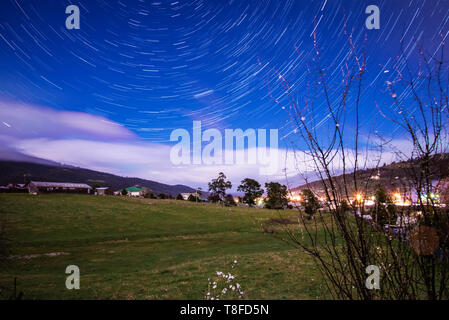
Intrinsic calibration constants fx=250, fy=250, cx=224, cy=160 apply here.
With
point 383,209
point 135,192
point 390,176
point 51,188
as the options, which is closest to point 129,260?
point 383,209

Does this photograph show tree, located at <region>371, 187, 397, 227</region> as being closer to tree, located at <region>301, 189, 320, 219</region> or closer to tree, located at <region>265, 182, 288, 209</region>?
tree, located at <region>301, 189, 320, 219</region>

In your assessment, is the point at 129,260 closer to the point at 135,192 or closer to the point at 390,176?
the point at 390,176

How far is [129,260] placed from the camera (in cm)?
1798

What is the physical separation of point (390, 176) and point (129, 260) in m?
19.0

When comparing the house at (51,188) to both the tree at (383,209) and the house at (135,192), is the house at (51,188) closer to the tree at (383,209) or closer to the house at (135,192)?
the house at (135,192)

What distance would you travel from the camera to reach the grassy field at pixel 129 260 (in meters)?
9.88

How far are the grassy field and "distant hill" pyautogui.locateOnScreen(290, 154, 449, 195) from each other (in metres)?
1.06

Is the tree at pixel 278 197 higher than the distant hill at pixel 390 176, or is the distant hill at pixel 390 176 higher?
the distant hill at pixel 390 176

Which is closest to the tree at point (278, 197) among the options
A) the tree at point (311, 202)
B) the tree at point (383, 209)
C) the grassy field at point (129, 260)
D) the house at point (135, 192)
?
the tree at point (311, 202)

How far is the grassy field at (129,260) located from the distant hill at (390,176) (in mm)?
1056

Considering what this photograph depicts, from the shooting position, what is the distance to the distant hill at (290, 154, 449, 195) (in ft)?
7.11

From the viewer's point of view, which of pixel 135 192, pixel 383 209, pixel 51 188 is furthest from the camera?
pixel 135 192

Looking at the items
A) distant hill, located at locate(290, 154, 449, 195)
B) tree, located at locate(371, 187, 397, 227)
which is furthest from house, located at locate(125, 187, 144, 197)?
distant hill, located at locate(290, 154, 449, 195)
